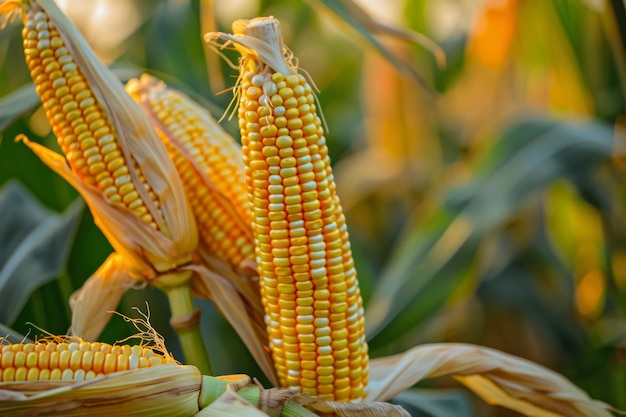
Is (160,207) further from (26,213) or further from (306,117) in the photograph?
(26,213)

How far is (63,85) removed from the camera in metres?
0.87

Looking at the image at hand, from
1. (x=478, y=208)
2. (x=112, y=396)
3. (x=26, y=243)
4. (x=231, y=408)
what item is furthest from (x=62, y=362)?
(x=478, y=208)

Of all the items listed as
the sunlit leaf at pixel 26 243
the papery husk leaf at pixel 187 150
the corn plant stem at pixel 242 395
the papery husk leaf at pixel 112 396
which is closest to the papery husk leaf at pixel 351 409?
the corn plant stem at pixel 242 395

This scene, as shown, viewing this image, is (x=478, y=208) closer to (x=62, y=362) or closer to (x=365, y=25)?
(x=365, y=25)

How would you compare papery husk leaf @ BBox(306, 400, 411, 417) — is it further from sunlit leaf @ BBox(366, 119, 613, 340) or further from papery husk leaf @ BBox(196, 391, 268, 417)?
sunlit leaf @ BBox(366, 119, 613, 340)

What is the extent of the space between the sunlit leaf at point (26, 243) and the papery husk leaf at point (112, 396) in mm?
428

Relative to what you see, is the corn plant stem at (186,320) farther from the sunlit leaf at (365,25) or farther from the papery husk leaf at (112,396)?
the sunlit leaf at (365,25)

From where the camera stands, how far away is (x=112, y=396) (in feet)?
2.18

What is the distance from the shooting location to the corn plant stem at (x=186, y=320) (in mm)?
930

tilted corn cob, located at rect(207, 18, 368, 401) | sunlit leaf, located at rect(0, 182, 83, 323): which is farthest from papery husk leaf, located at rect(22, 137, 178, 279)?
sunlit leaf, located at rect(0, 182, 83, 323)

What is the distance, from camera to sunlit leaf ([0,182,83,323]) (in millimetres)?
1061

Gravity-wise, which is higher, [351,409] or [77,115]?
[77,115]

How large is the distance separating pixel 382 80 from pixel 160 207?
0.77 metres

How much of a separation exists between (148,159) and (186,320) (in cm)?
21
